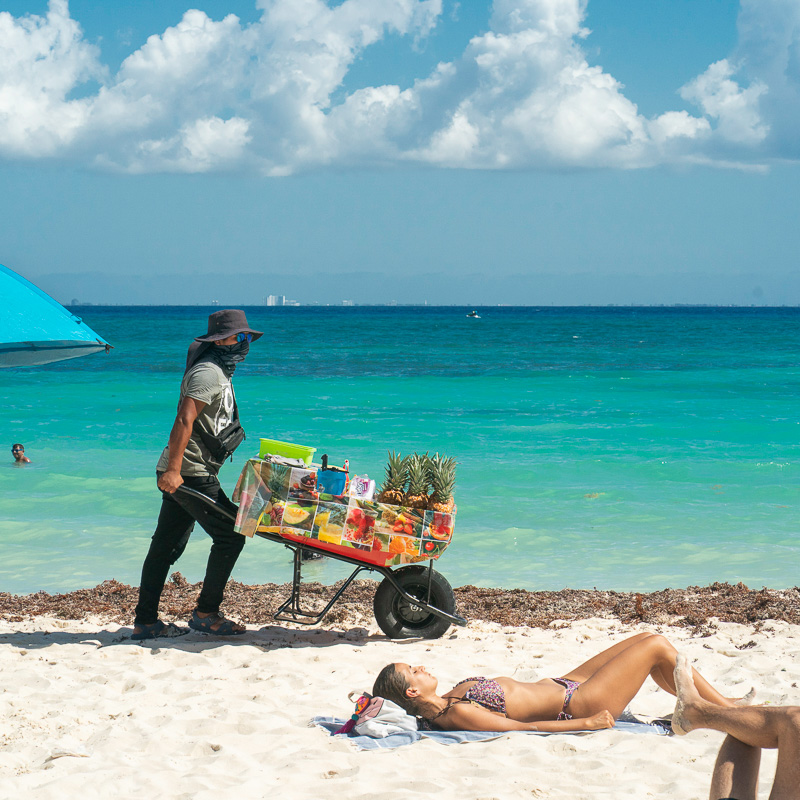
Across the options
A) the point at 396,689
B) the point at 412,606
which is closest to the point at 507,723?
the point at 396,689

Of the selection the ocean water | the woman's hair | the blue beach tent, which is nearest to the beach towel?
the woman's hair

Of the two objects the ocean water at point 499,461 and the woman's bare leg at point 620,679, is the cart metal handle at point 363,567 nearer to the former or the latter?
the woman's bare leg at point 620,679

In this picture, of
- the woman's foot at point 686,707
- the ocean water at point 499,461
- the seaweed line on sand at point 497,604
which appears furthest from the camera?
the ocean water at point 499,461

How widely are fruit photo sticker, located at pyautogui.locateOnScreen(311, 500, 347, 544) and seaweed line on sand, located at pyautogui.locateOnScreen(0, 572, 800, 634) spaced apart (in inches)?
40.6

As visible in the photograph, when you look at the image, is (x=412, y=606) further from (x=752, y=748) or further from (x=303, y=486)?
(x=752, y=748)

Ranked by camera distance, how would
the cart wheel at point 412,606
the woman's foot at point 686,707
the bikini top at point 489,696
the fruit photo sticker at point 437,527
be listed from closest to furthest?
the woman's foot at point 686,707 → the bikini top at point 489,696 → the fruit photo sticker at point 437,527 → the cart wheel at point 412,606

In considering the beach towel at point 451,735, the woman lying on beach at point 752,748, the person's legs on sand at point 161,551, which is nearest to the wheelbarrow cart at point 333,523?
the person's legs on sand at point 161,551

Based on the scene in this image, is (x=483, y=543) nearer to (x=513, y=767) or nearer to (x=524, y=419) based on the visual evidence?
(x=513, y=767)

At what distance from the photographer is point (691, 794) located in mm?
3232

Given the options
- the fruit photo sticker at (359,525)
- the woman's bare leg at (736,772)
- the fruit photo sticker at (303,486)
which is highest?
the fruit photo sticker at (303,486)

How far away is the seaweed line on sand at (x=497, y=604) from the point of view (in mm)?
5777

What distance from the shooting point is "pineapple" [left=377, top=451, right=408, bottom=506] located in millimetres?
5094

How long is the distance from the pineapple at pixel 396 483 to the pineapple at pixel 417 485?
1.3 inches

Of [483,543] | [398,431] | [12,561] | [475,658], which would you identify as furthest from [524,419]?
[475,658]
